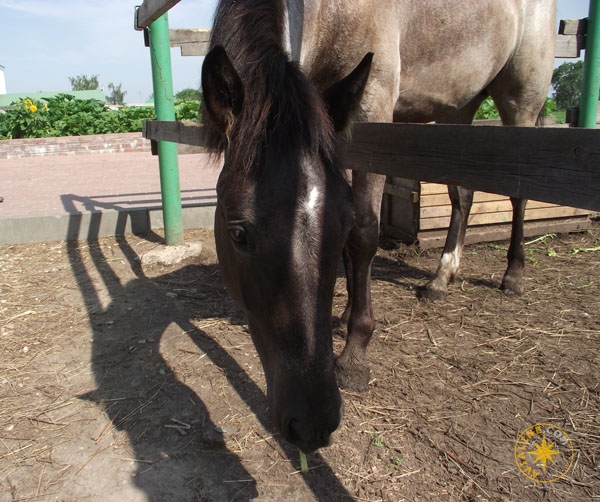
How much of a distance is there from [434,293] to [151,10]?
3.66m

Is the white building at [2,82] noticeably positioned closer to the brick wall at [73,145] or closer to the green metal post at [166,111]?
the brick wall at [73,145]

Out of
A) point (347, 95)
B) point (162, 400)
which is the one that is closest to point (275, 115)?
point (347, 95)

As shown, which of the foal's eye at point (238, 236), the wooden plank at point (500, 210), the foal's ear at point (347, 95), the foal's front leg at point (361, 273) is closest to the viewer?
the foal's eye at point (238, 236)

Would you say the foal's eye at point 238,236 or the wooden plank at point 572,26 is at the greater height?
the wooden plank at point 572,26

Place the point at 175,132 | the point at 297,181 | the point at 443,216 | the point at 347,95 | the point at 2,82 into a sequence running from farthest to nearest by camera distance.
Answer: the point at 2,82 < the point at 443,216 < the point at 175,132 < the point at 347,95 < the point at 297,181

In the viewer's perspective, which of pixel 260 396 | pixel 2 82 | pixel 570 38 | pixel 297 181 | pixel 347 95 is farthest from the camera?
pixel 2 82

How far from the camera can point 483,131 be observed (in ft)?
4.72

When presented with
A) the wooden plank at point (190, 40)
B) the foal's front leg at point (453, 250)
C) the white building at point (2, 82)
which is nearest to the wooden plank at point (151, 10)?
the wooden plank at point (190, 40)

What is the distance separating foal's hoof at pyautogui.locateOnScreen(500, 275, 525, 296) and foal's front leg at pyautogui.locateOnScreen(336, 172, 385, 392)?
6.88 feet

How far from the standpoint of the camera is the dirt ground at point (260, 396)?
212cm

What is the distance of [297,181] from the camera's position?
1510 mm

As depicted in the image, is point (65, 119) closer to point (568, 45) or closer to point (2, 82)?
point (568, 45)

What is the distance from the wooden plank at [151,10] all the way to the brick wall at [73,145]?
480 inches

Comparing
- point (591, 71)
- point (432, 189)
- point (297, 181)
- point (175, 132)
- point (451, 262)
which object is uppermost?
point (591, 71)
